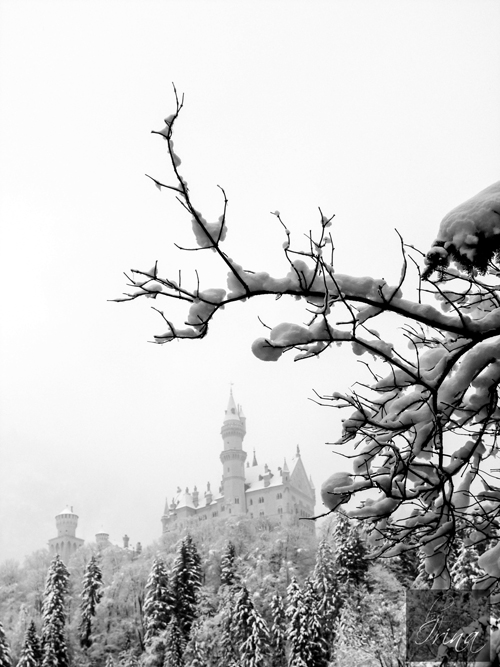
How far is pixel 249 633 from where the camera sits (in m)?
31.7

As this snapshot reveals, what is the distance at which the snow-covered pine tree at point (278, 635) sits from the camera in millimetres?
33406

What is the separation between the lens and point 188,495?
107250 mm

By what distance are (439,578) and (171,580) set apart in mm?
39472

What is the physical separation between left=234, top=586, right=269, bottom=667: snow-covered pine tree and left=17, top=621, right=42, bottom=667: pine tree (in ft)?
40.7

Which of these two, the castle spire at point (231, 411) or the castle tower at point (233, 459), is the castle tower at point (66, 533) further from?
the castle spire at point (231, 411)

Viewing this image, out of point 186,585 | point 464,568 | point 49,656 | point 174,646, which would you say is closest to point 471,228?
point 464,568

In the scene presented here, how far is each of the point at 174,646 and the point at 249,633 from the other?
6.04m

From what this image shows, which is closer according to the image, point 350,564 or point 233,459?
point 350,564

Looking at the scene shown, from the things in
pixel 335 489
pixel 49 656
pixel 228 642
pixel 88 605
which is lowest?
pixel 49 656

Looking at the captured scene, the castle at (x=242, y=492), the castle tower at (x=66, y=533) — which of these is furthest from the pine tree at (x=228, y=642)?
the castle tower at (x=66, y=533)

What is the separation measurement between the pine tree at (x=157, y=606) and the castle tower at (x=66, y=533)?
75.3 m

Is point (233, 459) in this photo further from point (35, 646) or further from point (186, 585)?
point (35, 646)

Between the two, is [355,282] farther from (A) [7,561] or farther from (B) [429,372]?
(A) [7,561]

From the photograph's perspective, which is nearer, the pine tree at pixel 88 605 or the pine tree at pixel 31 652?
the pine tree at pixel 31 652
